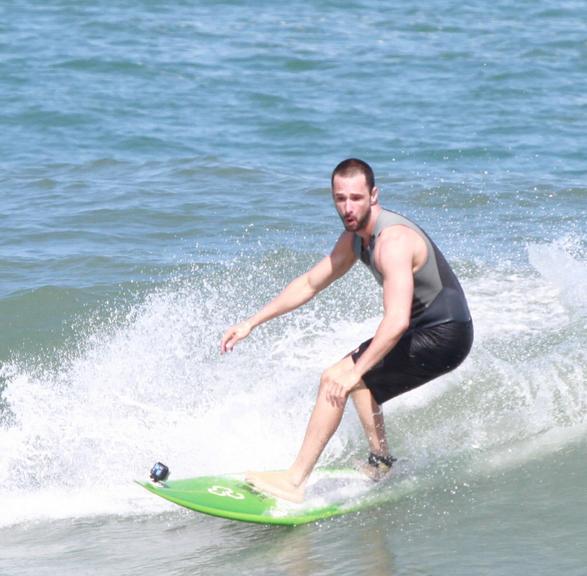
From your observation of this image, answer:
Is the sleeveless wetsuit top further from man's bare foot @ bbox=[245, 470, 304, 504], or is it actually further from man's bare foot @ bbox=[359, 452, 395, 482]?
man's bare foot @ bbox=[245, 470, 304, 504]

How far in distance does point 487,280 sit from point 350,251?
13.9 ft

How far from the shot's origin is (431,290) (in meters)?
5.97

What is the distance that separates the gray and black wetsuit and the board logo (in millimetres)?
843

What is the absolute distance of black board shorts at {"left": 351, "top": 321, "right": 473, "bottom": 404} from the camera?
5.99 metres

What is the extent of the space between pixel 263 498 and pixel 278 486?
0.09 metres

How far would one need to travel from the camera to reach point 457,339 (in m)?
6.04

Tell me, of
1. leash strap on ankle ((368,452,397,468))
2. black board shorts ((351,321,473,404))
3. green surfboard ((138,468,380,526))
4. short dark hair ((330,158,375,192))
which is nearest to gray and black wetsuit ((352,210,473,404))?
black board shorts ((351,321,473,404))

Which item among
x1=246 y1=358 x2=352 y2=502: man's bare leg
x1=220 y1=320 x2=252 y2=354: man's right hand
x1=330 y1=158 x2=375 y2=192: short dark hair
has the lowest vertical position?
x1=246 y1=358 x2=352 y2=502: man's bare leg

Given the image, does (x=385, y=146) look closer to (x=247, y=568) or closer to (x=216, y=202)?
(x=216, y=202)

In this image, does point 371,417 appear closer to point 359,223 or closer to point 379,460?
point 379,460

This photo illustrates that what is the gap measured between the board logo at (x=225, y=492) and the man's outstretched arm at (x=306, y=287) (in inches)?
27.4

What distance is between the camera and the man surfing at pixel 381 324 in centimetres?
565

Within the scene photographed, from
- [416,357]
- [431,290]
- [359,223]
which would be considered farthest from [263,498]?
[359,223]

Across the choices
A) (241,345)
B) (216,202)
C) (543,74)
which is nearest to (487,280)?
(241,345)
